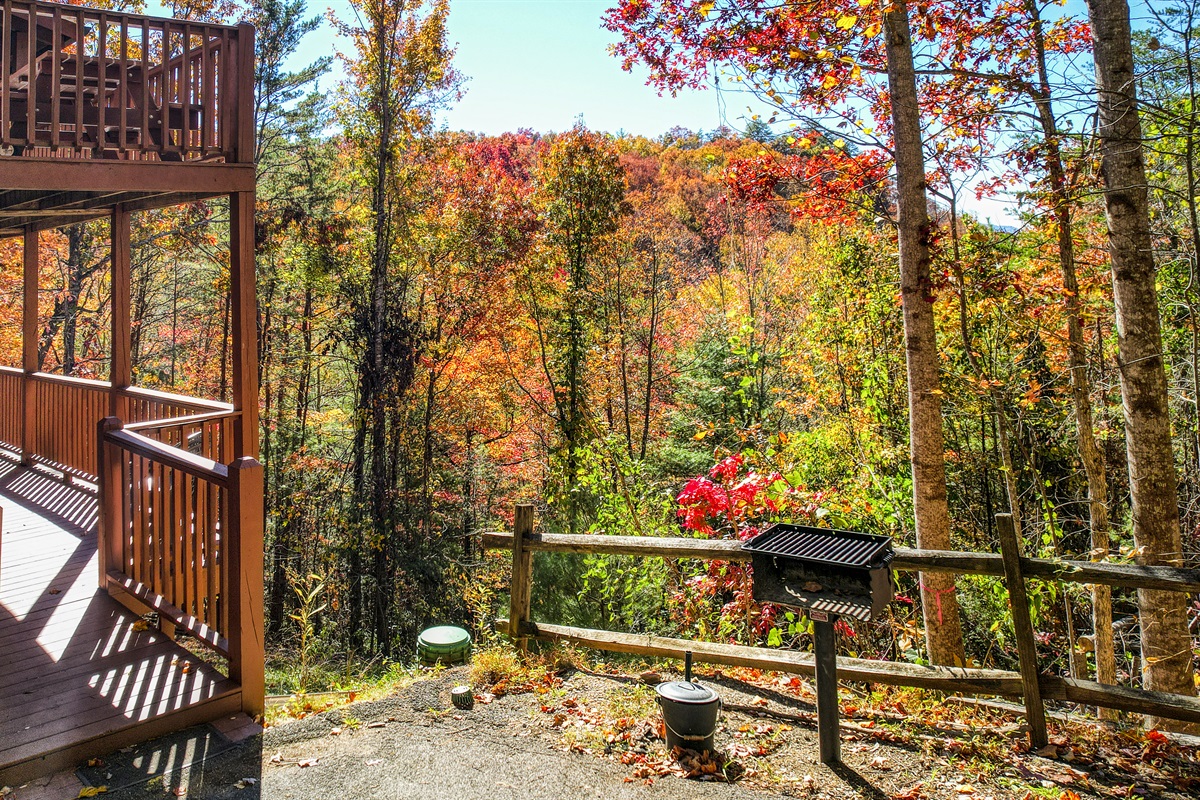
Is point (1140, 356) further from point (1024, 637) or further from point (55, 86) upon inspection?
point (55, 86)

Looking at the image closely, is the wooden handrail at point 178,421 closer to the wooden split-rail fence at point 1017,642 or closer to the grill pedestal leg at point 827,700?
the wooden split-rail fence at point 1017,642

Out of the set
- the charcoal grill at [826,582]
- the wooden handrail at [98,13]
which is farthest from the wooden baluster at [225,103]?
the charcoal grill at [826,582]

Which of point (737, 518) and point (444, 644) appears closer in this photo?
point (444, 644)

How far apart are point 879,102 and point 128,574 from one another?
22.7ft

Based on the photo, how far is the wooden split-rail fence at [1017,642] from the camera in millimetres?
3467

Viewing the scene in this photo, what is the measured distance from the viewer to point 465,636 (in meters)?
5.62

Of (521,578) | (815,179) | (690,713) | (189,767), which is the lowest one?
(189,767)

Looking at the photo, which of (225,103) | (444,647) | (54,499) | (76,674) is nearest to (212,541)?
(76,674)

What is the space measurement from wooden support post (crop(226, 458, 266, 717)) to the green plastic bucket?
4.73 ft

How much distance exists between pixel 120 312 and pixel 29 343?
3.19 m

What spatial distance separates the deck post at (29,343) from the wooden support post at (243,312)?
3.95 meters

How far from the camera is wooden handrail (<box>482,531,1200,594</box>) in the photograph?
344cm

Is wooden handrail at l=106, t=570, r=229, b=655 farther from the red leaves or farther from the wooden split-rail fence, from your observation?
the red leaves

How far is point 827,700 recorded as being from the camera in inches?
142
